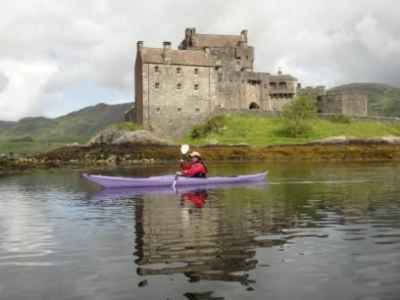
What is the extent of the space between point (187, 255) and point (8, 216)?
38.7 ft

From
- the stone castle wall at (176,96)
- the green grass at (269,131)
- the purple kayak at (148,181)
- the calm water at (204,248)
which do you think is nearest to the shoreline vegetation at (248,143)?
the green grass at (269,131)

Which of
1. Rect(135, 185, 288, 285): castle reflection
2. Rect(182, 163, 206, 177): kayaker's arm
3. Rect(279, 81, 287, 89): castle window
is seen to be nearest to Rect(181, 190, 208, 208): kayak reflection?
Rect(135, 185, 288, 285): castle reflection

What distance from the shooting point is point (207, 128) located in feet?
275

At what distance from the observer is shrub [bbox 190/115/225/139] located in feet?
273

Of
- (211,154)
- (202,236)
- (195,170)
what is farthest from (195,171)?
(211,154)

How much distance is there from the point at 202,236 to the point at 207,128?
67065 millimetres

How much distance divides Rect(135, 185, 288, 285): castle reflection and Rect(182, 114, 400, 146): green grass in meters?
52.8

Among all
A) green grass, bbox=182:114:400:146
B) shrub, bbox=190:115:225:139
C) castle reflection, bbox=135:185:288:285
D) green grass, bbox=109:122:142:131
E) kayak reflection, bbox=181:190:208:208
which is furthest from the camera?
shrub, bbox=190:115:225:139

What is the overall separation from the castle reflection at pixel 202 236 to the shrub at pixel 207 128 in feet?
184

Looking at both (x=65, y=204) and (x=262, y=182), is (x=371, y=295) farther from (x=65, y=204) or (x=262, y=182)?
(x=262, y=182)

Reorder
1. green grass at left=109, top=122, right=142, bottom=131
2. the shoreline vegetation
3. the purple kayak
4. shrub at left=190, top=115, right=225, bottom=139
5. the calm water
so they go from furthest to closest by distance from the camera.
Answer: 1. shrub at left=190, top=115, right=225, bottom=139
2. green grass at left=109, top=122, right=142, bottom=131
3. the shoreline vegetation
4. the purple kayak
5. the calm water

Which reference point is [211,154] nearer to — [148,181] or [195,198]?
[148,181]

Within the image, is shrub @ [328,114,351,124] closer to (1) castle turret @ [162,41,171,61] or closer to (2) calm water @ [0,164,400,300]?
(1) castle turret @ [162,41,171,61]

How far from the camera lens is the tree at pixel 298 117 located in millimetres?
83188
